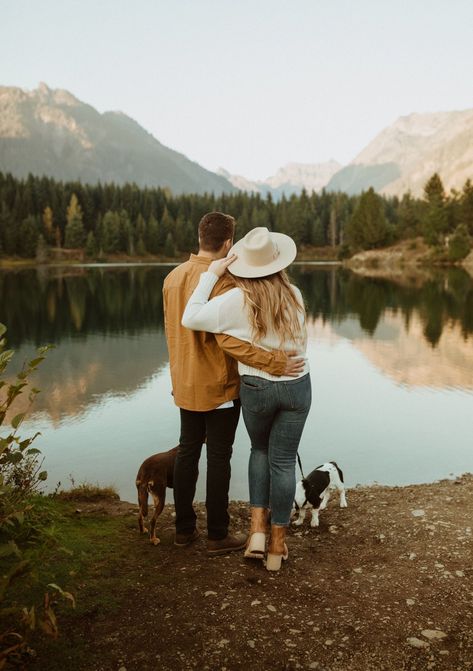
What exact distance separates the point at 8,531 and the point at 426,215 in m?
96.4

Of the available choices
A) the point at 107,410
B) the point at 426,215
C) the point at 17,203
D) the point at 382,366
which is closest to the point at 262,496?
the point at 107,410

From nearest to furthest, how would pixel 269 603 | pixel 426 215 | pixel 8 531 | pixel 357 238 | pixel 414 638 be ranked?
1. pixel 414 638
2. pixel 269 603
3. pixel 8 531
4. pixel 426 215
5. pixel 357 238

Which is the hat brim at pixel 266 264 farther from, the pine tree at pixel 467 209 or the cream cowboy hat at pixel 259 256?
the pine tree at pixel 467 209

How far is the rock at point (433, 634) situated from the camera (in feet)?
12.9

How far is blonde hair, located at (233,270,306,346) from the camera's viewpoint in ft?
15.1

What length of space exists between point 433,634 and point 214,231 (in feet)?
11.2

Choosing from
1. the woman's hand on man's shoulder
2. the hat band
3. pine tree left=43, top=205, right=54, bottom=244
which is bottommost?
the woman's hand on man's shoulder

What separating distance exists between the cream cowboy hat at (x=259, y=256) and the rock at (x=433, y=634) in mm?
2759

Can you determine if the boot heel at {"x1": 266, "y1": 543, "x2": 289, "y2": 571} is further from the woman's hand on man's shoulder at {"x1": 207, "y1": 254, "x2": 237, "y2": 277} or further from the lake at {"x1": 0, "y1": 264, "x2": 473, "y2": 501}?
the lake at {"x1": 0, "y1": 264, "x2": 473, "y2": 501}

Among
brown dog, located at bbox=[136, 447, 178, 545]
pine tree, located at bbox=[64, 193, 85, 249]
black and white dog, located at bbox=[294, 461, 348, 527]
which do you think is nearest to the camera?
brown dog, located at bbox=[136, 447, 178, 545]

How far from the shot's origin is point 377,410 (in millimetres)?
15078

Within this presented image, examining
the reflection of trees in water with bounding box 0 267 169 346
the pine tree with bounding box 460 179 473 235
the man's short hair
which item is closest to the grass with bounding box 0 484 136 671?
the man's short hair

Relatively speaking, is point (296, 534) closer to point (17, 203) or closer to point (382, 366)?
point (382, 366)

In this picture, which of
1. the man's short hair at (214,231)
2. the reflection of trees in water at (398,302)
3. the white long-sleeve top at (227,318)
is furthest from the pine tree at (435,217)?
the white long-sleeve top at (227,318)
